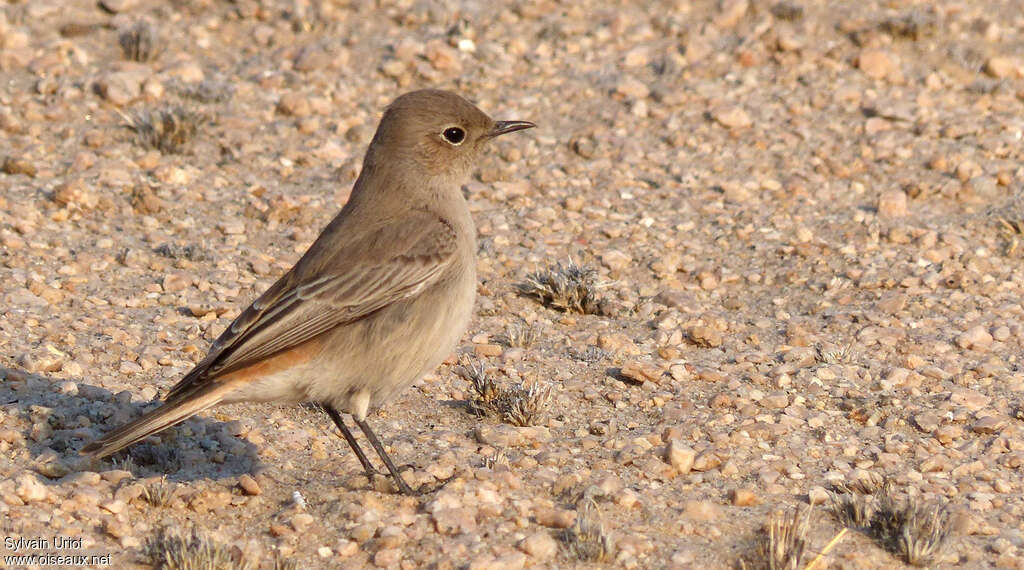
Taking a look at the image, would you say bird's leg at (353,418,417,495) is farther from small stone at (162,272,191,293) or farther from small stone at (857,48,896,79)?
small stone at (857,48,896,79)

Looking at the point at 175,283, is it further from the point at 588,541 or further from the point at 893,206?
the point at 893,206

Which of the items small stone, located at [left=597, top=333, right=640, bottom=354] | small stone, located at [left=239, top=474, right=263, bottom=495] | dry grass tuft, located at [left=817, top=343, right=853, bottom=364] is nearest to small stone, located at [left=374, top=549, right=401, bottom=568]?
small stone, located at [left=239, top=474, right=263, bottom=495]

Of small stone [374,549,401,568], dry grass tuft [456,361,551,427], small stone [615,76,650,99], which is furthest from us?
small stone [615,76,650,99]

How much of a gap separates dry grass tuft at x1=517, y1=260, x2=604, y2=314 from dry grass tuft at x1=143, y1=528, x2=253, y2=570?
3778 mm

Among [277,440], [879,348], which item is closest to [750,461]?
[879,348]

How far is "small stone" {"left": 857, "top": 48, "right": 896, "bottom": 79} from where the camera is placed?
1226 cm

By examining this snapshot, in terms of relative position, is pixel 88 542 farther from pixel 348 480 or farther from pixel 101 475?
pixel 348 480

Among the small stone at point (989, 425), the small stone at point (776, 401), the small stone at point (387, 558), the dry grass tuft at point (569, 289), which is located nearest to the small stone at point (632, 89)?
the dry grass tuft at point (569, 289)

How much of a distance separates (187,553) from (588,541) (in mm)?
1887

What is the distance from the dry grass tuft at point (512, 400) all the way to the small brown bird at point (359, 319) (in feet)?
2.84

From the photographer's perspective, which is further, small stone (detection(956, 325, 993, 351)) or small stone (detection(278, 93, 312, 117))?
small stone (detection(278, 93, 312, 117))

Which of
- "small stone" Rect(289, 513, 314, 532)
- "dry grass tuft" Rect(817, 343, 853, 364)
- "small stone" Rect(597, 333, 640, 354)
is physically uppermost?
"dry grass tuft" Rect(817, 343, 853, 364)

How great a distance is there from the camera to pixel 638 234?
407 inches

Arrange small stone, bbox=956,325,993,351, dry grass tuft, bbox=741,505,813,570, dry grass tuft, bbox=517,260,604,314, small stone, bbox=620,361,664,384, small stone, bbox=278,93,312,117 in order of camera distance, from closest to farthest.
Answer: dry grass tuft, bbox=741,505,813,570 < small stone, bbox=620,361,664,384 < small stone, bbox=956,325,993,351 < dry grass tuft, bbox=517,260,604,314 < small stone, bbox=278,93,312,117
